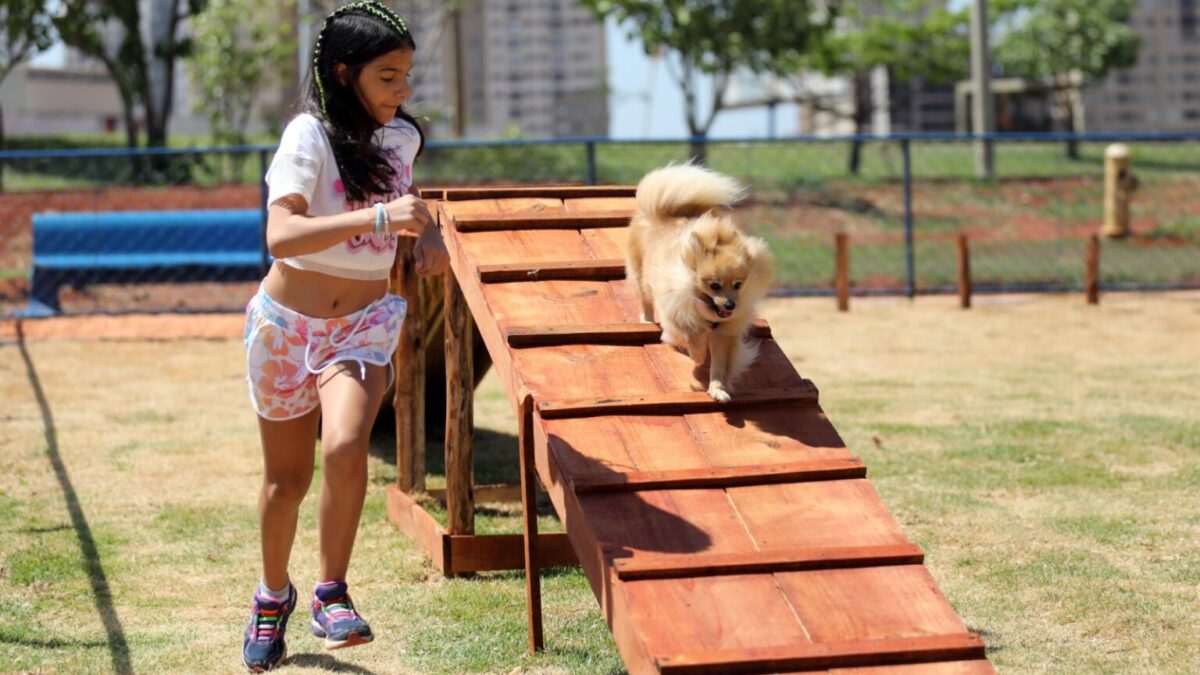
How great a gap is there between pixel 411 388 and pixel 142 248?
27.9ft

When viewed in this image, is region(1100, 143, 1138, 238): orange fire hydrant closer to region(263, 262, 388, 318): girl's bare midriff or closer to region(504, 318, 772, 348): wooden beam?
region(504, 318, 772, 348): wooden beam

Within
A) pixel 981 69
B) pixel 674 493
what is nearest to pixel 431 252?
pixel 674 493

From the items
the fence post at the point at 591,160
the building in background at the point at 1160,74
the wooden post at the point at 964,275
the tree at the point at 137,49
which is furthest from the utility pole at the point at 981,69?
the building in background at the point at 1160,74

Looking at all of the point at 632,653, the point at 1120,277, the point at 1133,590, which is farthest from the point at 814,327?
the point at 632,653

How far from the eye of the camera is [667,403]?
4.46m

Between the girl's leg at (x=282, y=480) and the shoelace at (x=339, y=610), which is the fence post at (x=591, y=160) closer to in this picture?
the girl's leg at (x=282, y=480)

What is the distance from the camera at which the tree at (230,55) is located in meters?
25.5

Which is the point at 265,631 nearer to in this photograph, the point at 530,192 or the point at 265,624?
the point at 265,624

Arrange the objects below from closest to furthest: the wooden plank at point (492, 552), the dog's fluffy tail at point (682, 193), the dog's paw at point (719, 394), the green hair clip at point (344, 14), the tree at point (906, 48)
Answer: the green hair clip at point (344, 14) < the dog's paw at point (719, 394) < the dog's fluffy tail at point (682, 193) < the wooden plank at point (492, 552) < the tree at point (906, 48)

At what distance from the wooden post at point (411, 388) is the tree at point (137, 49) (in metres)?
17.0

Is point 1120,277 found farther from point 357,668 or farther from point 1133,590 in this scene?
point 357,668

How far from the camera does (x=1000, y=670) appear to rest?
4211 millimetres

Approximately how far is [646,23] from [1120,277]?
34.7 ft

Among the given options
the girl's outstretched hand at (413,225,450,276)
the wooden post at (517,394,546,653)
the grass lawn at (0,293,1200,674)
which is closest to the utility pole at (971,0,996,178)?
the grass lawn at (0,293,1200,674)
